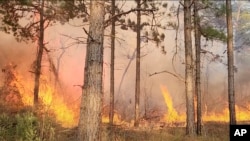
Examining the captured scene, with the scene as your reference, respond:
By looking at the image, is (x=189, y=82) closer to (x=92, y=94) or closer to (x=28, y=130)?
(x=92, y=94)

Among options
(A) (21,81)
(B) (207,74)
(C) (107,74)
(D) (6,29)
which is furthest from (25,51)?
(B) (207,74)

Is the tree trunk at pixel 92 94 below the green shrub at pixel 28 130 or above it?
above

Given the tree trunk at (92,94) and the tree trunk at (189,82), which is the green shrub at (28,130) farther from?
the tree trunk at (189,82)

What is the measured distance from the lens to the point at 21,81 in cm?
2303

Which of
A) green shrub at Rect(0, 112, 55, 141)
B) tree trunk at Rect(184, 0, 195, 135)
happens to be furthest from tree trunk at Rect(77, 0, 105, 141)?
tree trunk at Rect(184, 0, 195, 135)

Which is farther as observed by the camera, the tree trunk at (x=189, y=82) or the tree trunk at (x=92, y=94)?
the tree trunk at (x=189, y=82)

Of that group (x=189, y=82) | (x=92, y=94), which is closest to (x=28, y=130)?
(x=92, y=94)

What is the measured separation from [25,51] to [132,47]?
12782 millimetres

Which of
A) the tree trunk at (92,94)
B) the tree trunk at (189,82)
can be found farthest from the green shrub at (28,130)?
the tree trunk at (189,82)

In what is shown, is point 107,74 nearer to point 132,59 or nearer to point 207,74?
point 132,59

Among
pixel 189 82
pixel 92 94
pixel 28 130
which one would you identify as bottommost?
pixel 28 130

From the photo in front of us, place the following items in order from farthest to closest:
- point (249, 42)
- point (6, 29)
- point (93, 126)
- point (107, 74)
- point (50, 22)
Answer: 1. point (107, 74)
2. point (249, 42)
3. point (50, 22)
4. point (6, 29)
5. point (93, 126)

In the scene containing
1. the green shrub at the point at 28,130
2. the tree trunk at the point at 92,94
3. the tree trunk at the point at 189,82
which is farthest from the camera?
the tree trunk at the point at 189,82

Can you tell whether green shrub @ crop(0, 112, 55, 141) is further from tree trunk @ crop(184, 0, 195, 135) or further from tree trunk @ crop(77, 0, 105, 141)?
tree trunk @ crop(184, 0, 195, 135)
